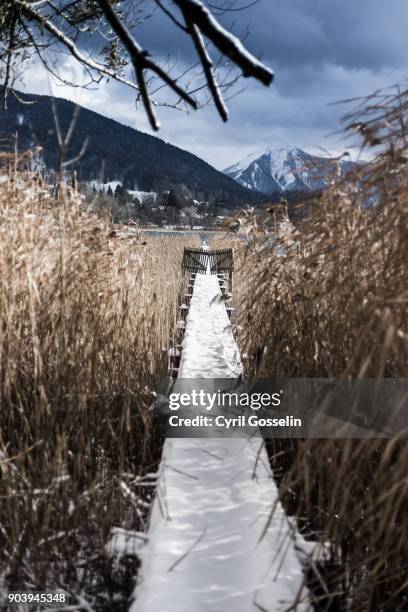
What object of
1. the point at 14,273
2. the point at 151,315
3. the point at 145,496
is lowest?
the point at 145,496

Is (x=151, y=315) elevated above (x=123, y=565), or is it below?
above

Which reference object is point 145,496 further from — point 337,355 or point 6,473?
point 337,355

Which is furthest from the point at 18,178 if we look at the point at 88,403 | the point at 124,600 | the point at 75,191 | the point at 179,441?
the point at 124,600

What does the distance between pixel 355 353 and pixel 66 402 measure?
4.26 ft

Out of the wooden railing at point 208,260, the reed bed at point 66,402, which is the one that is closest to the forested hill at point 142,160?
the wooden railing at point 208,260

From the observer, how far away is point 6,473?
5.42 feet

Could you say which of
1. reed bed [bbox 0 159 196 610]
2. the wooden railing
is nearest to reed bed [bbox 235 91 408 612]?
reed bed [bbox 0 159 196 610]

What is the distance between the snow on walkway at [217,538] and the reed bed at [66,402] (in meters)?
0.13

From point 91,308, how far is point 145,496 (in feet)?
2.85

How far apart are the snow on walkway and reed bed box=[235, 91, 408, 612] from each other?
11 centimetres

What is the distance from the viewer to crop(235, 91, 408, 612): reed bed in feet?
4.34

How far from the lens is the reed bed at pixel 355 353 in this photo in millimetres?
1324

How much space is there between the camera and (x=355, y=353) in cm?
113

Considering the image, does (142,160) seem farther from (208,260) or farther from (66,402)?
(66,402)
